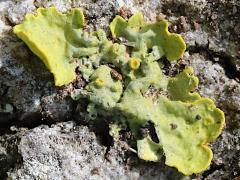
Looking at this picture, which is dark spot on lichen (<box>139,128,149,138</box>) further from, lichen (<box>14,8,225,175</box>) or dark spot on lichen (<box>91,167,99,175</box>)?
dark spot on lichen (<box>91,167,99,175</box>)

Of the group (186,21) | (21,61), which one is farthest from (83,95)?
(186,21)

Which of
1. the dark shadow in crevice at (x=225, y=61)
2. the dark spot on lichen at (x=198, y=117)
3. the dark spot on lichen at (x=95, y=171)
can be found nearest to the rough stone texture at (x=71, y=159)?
the dark spot on lichen at (x=95, y=171)

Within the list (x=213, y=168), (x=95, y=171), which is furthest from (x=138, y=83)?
(x=213, y=168)

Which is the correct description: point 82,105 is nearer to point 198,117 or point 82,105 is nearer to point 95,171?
point 95,171

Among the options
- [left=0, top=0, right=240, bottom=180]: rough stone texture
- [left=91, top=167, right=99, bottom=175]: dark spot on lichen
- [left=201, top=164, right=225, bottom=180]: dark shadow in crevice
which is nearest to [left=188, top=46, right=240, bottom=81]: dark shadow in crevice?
[left=0, top=0, right=240, bottom=180]: rough stone texture

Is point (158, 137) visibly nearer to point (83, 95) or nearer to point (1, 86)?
point (83, 95)

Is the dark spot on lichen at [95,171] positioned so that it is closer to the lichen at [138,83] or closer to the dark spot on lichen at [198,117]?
the lichen at [138,83]
